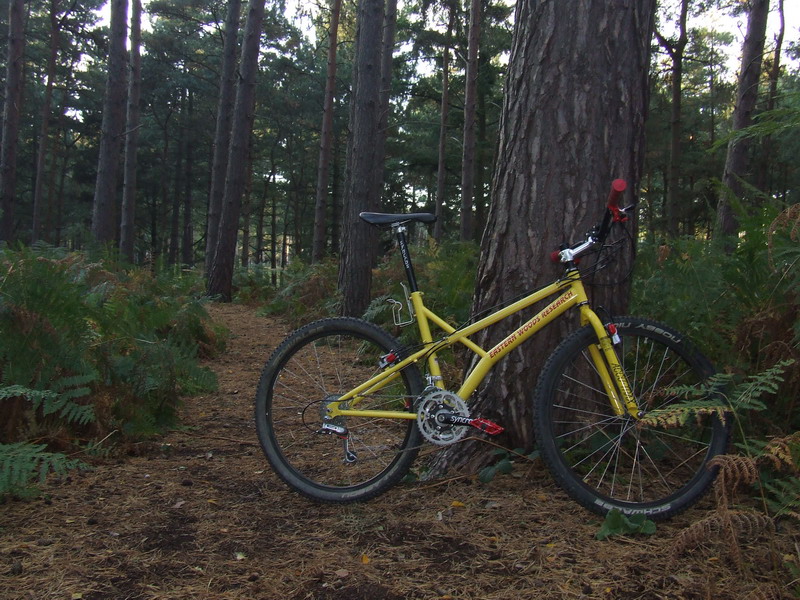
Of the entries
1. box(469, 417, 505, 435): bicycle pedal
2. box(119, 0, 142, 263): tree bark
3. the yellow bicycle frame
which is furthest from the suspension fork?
box(119, 0, 142, 263): tree bark

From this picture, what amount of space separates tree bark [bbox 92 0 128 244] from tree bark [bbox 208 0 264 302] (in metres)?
2.24

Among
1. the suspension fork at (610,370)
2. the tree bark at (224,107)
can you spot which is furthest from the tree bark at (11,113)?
the suspension fork at (610,370)

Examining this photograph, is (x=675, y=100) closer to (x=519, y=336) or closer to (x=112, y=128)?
(x=112, y=128)

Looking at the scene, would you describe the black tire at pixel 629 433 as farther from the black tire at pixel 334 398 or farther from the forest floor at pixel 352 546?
the black tire at pixel 334 398

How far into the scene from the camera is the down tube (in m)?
2.95

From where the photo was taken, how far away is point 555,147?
313cm

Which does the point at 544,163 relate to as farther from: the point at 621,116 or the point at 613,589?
the point at 613,589

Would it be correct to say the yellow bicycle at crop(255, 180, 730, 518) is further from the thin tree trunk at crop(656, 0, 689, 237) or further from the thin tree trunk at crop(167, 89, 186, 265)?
the thin tree trunk at crop(167, 89, 186, 265)

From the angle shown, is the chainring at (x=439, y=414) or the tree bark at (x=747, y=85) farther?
the tree bark at (x=747, y=85)

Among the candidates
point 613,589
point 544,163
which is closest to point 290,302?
point 544,163

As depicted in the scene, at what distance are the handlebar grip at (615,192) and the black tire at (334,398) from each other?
119cm

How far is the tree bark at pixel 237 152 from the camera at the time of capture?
12812mm

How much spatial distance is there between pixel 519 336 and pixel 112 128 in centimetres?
1089

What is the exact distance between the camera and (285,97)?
28094mm
